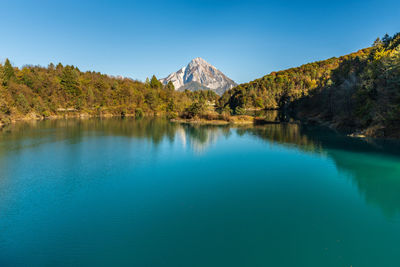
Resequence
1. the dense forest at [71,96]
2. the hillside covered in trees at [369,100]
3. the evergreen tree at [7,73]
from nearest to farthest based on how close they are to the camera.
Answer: the hillside covered in trees at [369,100] < the dense forest at [71,96] < the evergreen tree at [7,73]

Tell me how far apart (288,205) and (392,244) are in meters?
5.57

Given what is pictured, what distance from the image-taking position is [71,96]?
11206cm

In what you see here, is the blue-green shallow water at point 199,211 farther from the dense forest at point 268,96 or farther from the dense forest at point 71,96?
the dense forest at point 71,96

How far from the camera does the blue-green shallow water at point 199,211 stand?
34.1ft

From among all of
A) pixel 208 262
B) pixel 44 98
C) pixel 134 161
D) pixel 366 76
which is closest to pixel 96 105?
pixel 44 98

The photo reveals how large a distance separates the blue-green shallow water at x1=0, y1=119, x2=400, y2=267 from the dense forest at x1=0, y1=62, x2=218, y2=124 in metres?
58.2

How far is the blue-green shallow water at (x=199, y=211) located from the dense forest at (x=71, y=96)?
2291 inches

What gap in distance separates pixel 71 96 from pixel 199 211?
392 ft

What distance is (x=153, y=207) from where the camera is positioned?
15.3 metres

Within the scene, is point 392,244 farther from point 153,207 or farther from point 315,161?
point 315,161

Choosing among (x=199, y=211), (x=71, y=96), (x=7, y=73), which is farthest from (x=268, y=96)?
(x=199, y=211)

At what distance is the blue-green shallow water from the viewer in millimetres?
10398

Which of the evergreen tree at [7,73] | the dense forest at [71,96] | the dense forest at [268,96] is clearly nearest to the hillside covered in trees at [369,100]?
Result: the dense forest at [268,96]

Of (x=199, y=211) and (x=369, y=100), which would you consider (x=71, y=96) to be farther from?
(x=369, y=100)
